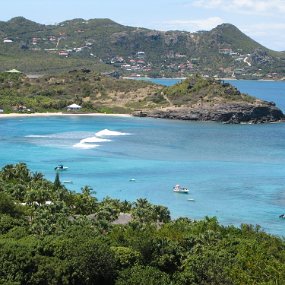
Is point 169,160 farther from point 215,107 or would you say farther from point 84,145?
point 215,107

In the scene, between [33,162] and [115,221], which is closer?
[115,221]

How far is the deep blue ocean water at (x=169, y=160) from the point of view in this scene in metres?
61.8

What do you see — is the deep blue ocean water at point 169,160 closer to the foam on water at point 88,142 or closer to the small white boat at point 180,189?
the foam on water at point 88,142

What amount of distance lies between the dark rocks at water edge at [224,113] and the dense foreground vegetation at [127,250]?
89.9m

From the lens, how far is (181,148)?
96.6m

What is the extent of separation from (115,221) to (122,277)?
13.5m

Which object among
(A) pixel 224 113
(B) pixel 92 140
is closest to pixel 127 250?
(B) pixel 92 140

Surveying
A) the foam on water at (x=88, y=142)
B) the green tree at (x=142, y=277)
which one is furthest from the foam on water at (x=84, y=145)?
the green tree at (x=142, y=277)

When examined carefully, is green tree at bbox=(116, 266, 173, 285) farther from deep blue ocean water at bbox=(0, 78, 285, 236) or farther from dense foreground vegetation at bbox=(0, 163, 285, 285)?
deep blue ocean water at bbox=(0, 78, 285, 236)

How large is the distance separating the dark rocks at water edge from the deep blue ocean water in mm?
5210

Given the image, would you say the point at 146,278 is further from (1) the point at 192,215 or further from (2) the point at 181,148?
(2) the point at 181,148

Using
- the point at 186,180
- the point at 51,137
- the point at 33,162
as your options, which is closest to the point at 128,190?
the point at 186,180

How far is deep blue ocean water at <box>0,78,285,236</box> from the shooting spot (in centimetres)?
6184

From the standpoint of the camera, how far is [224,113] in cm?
13425
